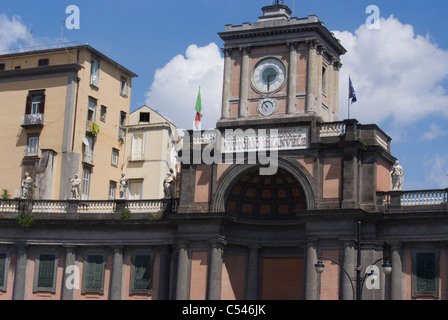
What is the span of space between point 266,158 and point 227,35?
755 cm

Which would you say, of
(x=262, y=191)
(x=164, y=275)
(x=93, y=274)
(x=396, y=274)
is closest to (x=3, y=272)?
(x=93, y=274)

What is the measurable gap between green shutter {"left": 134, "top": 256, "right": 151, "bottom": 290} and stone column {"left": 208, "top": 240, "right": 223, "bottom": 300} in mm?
4742

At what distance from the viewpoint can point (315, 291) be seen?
41156mm

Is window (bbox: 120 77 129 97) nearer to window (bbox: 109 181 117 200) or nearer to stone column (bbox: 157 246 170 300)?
window (bbox: 109 181 117 200)

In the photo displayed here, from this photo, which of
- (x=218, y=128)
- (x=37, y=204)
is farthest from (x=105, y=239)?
(x=218, y=128)

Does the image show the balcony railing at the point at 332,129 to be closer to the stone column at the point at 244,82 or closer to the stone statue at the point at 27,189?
the stone column at the point at 244,82

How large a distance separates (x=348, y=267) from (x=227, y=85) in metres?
12.4

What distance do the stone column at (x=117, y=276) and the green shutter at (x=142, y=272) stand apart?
2.80 feet

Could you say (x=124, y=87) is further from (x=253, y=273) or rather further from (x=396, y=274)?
(x=396, y=274)

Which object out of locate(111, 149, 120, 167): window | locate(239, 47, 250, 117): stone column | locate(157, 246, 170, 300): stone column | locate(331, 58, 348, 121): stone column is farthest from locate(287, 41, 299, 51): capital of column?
locate(111, 149, 120, 167): window

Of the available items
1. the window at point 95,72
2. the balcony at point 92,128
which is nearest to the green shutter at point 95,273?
the balcony at point 92,128

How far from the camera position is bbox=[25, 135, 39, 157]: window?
56.5 m

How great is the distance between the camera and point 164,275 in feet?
153
